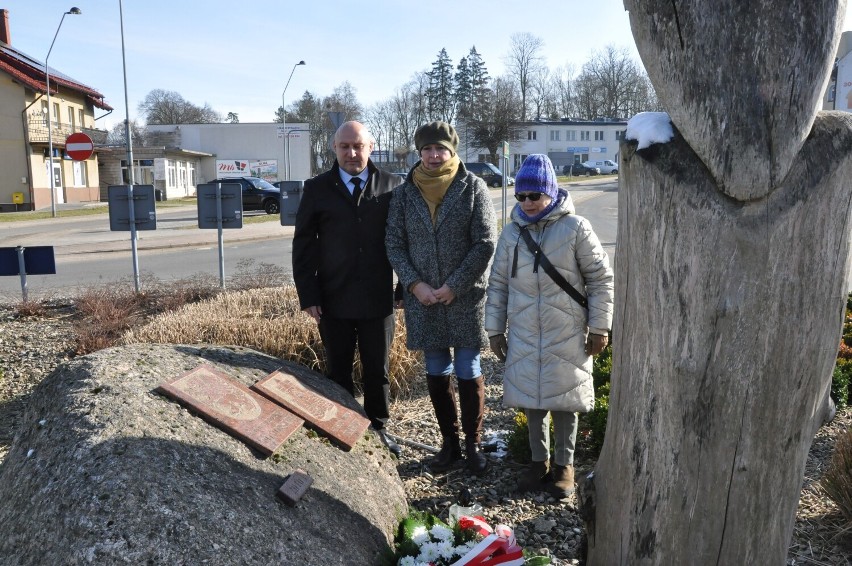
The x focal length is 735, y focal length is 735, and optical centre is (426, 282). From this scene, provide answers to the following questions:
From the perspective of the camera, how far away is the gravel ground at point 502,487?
327 cm

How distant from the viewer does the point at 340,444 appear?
11.0ft

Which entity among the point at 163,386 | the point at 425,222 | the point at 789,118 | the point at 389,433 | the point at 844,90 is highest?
the point at 844,90

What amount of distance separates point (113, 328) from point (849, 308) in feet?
22.2

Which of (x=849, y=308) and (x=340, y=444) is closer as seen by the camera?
(x=340, y=444)

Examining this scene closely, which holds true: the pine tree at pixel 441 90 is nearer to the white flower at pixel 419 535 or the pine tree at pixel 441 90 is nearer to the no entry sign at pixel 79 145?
the no entry sign at pixel 79 145

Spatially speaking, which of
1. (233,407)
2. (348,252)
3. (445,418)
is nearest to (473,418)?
(445,418)

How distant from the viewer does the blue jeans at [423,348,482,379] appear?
12.8 ft

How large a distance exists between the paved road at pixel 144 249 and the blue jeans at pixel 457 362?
17.7 feet

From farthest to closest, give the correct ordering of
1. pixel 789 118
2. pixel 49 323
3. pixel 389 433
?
pixel 49 323, pixel 389 433, pixel 789 118

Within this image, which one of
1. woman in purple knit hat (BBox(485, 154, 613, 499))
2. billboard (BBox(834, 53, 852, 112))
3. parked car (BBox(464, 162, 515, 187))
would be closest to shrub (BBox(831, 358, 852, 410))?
woman in purple knit hat (BBox(485, 154, 613, 499))

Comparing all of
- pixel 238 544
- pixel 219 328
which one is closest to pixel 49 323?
pixel 219 328

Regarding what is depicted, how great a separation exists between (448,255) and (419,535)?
151cm

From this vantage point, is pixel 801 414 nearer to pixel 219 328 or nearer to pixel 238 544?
pixel 238 544

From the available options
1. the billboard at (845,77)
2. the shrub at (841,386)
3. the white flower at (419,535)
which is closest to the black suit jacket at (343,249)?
the white flower at (419,535)
